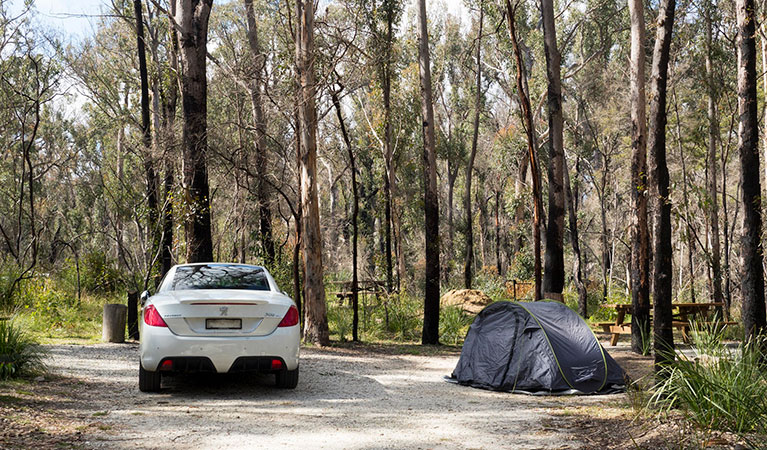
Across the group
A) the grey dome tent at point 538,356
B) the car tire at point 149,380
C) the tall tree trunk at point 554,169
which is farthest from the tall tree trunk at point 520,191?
the car tire at point 149,380

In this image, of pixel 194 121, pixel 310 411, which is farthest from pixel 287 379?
pixel 194 121

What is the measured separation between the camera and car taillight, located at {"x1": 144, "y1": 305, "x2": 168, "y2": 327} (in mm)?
7340

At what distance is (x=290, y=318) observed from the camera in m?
7.73

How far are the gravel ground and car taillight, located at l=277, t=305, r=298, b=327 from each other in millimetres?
880

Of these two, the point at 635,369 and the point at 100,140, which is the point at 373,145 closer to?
the point at 635,369

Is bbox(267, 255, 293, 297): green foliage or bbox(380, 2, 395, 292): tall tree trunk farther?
bbox(380, 2, 395, 292): tall tree trunk

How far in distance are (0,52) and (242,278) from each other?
1873 cm

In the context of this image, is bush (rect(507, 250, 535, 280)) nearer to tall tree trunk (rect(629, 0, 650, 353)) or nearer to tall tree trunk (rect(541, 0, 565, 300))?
tall tree trunk (rect(541, 0, 565, 300))

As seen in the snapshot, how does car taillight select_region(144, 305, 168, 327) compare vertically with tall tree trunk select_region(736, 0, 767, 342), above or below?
below

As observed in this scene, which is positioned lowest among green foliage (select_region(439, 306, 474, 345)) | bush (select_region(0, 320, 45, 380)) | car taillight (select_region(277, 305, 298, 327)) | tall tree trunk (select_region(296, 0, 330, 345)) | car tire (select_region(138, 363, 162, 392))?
green foliage (select_region(439, 306, 474, 345))

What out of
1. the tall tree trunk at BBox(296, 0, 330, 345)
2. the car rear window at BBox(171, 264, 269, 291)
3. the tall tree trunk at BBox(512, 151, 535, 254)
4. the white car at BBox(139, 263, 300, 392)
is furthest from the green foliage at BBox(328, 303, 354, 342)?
the tall tree trunk at BBox(512, 151, 535, 254)

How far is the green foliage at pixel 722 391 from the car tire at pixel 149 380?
5495 mm

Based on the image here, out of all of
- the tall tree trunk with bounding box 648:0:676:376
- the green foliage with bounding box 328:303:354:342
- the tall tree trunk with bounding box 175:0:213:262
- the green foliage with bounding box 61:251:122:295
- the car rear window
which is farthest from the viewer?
the green foliage with bounding box 61:251:122:295

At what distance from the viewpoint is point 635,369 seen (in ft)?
37.0
